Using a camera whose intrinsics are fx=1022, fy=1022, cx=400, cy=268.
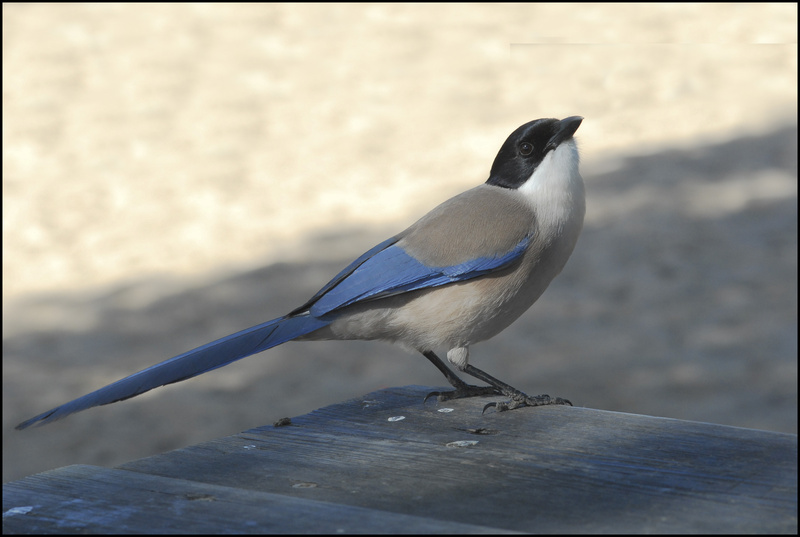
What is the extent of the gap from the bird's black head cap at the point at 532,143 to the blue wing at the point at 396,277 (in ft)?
1.03

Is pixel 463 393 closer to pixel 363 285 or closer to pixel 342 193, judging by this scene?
pixel 363 285

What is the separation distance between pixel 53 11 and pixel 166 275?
297 inches

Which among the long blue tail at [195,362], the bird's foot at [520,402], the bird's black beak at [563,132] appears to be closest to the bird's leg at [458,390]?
the bird's foot at [520,402]

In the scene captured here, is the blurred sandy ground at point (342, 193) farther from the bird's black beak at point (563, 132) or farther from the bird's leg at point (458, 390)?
the bird's leg at point (458, 390)

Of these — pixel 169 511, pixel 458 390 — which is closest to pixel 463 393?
pixel 458 390

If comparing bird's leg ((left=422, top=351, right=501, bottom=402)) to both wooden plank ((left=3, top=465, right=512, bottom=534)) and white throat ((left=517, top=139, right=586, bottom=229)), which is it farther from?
wooden plank ((left=3, top=465, right=512, bottom=534))

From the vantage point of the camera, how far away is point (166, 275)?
26.0 ft

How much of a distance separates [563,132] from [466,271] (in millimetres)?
614

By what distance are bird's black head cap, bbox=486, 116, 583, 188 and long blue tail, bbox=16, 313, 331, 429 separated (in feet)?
2.81

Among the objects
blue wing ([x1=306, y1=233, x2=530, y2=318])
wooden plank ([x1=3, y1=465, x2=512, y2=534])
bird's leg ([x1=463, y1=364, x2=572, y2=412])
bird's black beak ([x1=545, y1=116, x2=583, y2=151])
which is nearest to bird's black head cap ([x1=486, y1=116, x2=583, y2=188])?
bird's black beak ([x1=545, y1=116, x2=583, y2=151])

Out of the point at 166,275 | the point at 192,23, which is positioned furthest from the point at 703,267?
the point at 192,23

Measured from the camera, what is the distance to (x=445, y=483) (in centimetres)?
224

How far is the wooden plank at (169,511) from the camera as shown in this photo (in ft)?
6.39

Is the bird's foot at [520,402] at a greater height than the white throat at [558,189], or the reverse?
the white throat at [558,189]
